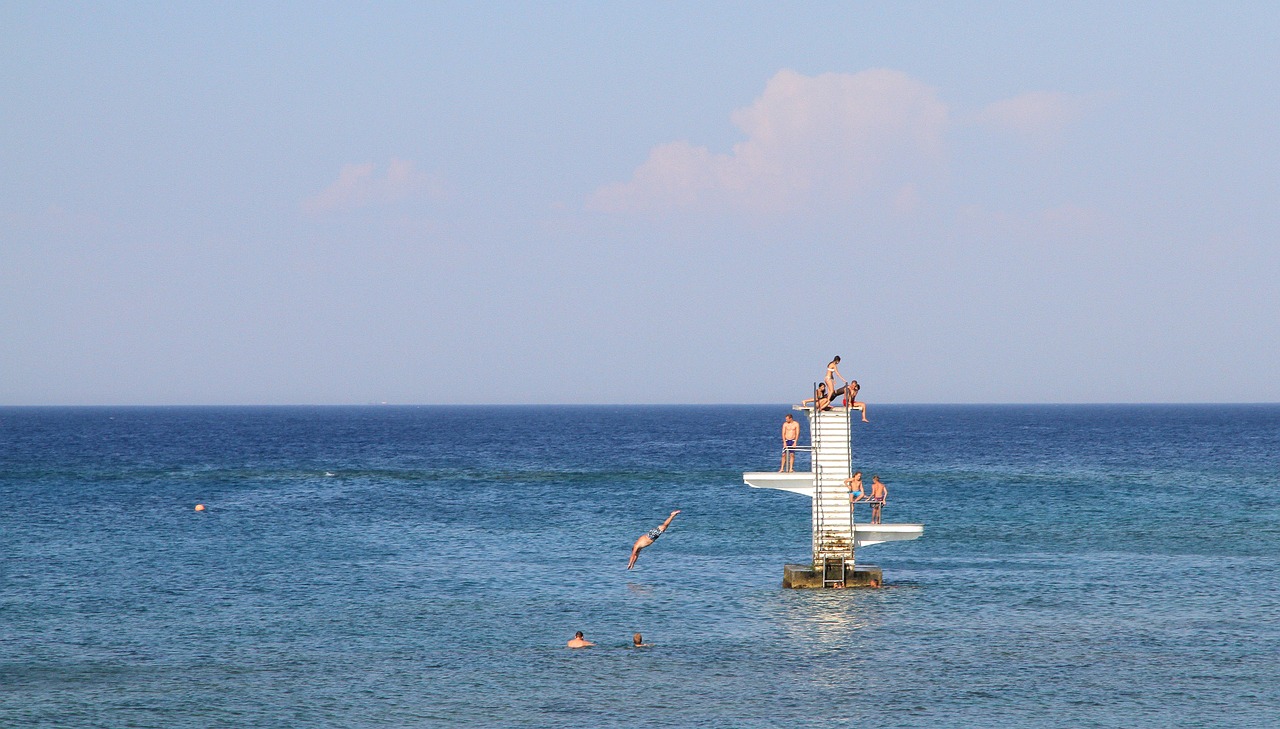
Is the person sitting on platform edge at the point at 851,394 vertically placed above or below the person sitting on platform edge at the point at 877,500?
above

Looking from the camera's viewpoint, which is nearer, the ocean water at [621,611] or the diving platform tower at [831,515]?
the ocean water at [621,611]

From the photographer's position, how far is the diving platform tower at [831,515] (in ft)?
135

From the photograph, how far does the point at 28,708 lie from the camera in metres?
26.4

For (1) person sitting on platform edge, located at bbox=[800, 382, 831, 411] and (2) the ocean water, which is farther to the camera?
(1) person sitting on platform edge, located at bbox=[800, 382, 831, 411]

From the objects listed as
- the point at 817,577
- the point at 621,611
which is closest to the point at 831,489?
the point at 817,577

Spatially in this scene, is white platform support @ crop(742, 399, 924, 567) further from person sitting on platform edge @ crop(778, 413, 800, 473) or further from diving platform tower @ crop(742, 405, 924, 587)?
person sitting on platform edge @ crop(778, 413, 800, 473)

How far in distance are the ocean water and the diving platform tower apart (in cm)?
93

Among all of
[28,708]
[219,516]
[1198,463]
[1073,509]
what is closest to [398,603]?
[28,708]

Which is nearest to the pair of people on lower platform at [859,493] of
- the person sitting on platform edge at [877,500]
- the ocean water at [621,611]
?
the person sitting on platform edge at [877,500]

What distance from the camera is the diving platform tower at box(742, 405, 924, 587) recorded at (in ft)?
135

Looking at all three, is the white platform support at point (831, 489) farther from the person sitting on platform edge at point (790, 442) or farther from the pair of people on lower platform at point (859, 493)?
the person sitting on platform edge at point (790, 442)

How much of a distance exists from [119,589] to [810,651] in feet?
78.6

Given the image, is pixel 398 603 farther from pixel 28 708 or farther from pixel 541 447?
pixel 541 447

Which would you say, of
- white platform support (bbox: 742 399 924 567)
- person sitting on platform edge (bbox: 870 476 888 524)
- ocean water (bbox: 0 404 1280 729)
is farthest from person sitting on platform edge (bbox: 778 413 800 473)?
ocean water (bbox: 0 404 1280 729)
